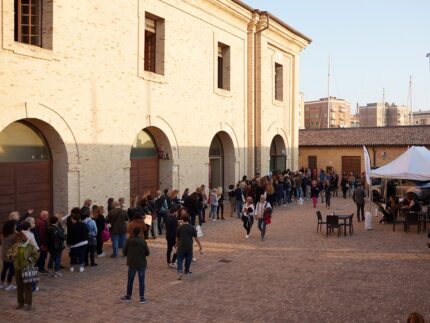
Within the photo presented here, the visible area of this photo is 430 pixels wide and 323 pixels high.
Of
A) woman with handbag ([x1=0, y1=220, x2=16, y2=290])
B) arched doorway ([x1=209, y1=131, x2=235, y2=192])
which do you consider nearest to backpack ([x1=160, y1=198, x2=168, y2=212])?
woman with handbag ([x1=0, y1=220, x2=16, y2=290])

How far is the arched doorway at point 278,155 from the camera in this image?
2978 cm

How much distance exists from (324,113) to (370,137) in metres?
75.2

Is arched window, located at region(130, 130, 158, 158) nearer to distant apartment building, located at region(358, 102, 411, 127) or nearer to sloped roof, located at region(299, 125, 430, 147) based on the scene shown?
sloped roof, located at region(299, 125, 430, 147)

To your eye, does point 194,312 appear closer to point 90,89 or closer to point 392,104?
point 90,89

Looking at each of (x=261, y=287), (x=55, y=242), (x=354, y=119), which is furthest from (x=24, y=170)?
(x=354, y=119)

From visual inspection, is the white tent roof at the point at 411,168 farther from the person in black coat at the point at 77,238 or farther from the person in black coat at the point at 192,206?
the person in black coat at the point at 77,238

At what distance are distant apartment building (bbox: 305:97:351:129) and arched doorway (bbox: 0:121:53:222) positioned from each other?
9149cm

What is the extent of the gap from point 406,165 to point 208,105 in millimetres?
9076

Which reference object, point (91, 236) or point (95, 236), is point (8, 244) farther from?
point (95, 236)


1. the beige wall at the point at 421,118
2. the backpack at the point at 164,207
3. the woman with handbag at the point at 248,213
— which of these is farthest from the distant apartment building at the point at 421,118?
the backpack at the point at 164,207

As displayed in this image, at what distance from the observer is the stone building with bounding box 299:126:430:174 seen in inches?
1325

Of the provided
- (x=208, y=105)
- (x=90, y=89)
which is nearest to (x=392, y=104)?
(x=208, y=105)

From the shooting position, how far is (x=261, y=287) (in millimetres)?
9773

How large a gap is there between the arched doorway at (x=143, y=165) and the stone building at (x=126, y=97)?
0.04 meters
